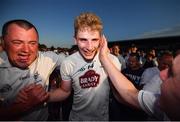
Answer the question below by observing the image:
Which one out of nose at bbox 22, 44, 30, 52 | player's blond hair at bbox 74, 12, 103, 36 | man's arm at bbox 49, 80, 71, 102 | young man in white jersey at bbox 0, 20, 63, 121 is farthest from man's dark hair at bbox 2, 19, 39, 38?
man's arm at bbox 49, 80, 71, 102

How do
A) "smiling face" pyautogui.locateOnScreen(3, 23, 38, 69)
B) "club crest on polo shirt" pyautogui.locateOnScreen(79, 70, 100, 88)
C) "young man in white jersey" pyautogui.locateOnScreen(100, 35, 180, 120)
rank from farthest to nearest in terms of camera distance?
"club crest on polo shirt" pyautogui.locateOnScreen(79, 70, 100, 88), "smiling face" pyautogui.locateOnScreen(3, 23, 38, 69), "young man in white jersey" pyautogui.locateOnScreen(100, 35, 180, 120)

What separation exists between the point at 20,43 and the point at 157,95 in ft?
3.44

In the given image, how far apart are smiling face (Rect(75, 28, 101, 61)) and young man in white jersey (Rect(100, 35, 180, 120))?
227 mm

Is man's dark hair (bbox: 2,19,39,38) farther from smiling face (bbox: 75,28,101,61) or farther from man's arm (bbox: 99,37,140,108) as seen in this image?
man's arm (bbox: 99,37,140,108)

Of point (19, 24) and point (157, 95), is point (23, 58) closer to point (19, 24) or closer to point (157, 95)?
point (19, 24)

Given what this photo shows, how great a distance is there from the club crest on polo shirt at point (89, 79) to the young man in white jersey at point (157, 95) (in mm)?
350

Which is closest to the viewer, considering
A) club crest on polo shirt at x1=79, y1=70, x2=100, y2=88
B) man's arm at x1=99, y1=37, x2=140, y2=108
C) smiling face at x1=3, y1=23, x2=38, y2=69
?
man's arm at x1=99, y1=37, x2=140, y2=108

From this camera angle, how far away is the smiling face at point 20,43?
1.96 m

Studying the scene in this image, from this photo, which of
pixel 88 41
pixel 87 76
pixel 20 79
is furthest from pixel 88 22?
pixel 20 79

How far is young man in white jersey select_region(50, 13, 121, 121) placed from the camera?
2.16 meters

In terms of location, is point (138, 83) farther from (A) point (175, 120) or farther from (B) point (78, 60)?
(A) point (175, 120)

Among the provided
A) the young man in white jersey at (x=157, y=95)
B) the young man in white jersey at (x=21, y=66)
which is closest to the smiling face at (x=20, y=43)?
the young man in white jersey at (x=21, y=66)

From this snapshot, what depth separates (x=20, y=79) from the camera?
205 cm

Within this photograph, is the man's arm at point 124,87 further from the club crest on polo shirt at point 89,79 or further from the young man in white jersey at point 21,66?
the young man in white jersey at point 21,66
